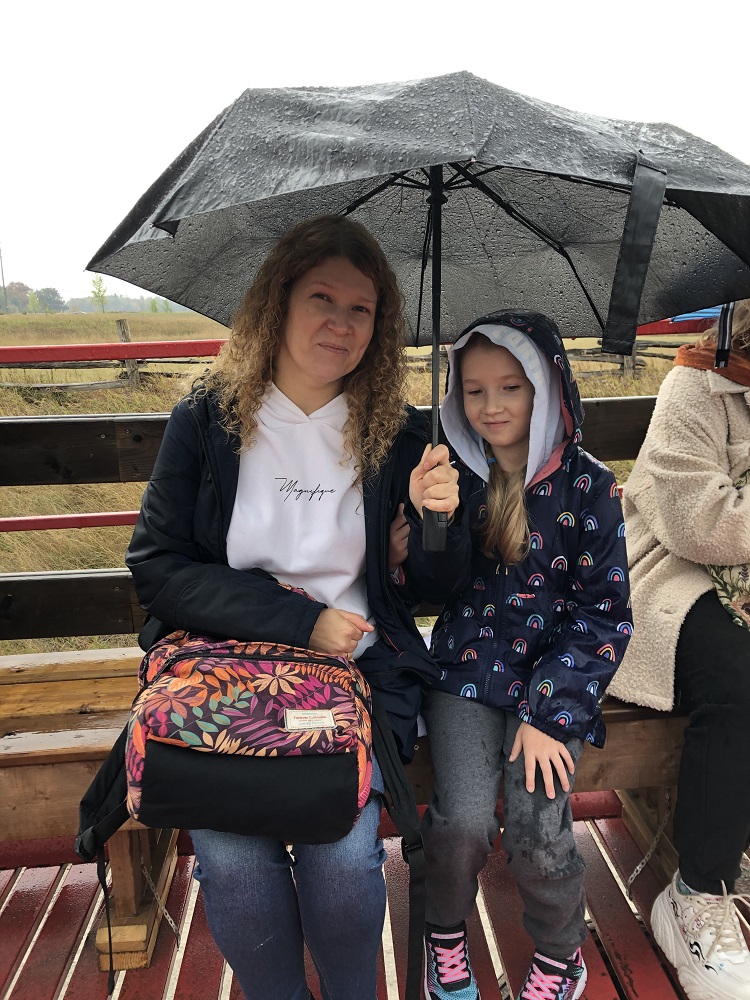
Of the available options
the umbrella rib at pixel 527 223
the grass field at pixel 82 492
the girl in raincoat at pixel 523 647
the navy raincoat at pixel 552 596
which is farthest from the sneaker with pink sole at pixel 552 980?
the grass field at pixel 82 492

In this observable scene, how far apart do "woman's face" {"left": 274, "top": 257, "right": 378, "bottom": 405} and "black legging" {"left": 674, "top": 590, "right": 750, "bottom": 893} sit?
1.19 meters

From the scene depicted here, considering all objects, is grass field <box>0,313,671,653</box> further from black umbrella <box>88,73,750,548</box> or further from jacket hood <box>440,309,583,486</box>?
jacket hood <box>440,309,583,486</box>

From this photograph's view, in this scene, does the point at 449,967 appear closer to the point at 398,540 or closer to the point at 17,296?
the point at 398,540

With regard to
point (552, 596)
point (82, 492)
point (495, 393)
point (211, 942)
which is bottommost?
point (82, 492)

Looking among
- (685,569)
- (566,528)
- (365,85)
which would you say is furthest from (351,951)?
(365,85)

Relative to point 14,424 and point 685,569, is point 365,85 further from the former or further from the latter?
point 14,424

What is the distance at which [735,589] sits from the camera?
6.84 feet

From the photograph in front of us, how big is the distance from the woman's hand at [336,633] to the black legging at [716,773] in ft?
2.98

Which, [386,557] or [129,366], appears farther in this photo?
[129,366]

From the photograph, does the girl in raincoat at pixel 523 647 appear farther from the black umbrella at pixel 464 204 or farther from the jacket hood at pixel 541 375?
the black umbrella at pixel 464 204

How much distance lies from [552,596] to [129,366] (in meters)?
8.36

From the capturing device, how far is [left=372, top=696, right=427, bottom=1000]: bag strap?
1.53m

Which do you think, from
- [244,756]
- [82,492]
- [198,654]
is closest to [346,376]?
[198,654]

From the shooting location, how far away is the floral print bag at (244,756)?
55.6 inches
